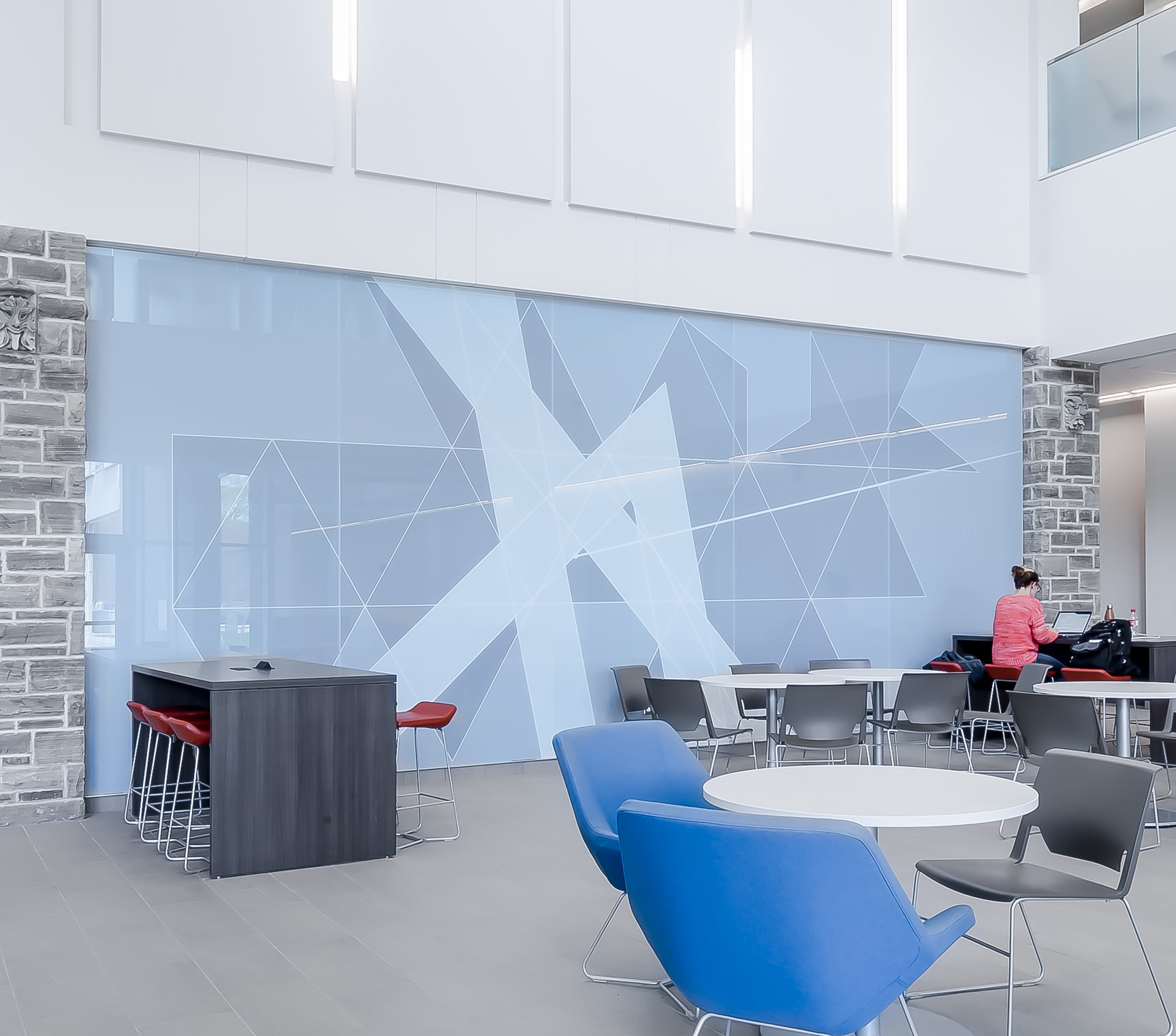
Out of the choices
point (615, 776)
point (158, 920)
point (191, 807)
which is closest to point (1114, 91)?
point (615, 776)

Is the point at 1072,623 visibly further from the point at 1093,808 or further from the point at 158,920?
the point at 158,920

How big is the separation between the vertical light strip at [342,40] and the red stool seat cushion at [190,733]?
426 cm

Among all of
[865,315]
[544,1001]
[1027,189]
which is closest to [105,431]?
[544,1001]

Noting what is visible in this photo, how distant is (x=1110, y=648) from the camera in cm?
807

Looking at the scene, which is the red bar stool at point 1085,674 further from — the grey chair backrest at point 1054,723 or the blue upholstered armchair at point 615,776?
the blue upholstered armchair at point 615,776

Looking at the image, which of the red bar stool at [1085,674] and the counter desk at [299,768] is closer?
the counter desk at [299,768]

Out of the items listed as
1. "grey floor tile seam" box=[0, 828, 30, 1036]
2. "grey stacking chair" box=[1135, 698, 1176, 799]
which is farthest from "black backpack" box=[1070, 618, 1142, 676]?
A: "grey floor tile seam" box=[0, 828, 30, 1036]

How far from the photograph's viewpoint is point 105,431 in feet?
21.4

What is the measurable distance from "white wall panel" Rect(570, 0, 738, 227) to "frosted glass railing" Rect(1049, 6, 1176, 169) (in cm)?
317

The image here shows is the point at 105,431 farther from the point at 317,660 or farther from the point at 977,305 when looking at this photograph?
the point at 977,305

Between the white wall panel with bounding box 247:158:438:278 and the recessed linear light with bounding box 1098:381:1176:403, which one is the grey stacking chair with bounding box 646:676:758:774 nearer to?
the white wall panel with bounding box 247:158:438:278

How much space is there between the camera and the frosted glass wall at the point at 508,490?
6676 mm

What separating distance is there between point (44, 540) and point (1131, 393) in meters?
11.3

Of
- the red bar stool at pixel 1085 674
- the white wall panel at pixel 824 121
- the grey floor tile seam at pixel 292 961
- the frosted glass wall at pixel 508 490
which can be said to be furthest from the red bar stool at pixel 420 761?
the white wall panel at pixel 824 121
